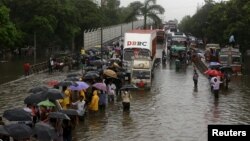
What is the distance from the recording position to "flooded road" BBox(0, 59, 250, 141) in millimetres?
19594

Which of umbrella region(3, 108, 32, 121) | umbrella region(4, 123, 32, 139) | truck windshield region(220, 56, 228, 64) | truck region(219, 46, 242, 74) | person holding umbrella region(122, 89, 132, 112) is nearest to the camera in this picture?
umbrella region(4, 123, 32, 139)

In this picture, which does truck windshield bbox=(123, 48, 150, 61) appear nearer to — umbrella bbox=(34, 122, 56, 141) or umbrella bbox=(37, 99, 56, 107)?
umbrella bbox=(37, 99, 56, 107)

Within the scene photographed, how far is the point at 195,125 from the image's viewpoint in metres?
21.4

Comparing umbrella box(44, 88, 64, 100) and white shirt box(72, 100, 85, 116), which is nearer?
umbrella box(44, 88, 64, 100)

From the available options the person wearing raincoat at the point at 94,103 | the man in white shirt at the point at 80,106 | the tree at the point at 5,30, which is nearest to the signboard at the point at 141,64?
the person wearing raincoat at the point at 94,103

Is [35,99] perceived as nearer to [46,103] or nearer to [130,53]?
[46,103]

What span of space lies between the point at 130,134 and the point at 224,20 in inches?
1598

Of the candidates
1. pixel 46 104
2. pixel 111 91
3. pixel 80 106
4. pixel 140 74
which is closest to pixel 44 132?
pixel 46 104

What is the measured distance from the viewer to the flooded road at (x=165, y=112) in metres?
19.6

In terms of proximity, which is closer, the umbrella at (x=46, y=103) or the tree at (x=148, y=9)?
the umbrella at (x=46, y=103)

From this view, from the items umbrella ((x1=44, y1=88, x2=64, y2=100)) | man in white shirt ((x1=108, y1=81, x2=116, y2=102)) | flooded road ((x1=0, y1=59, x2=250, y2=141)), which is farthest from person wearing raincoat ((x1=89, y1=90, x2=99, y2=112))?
umbrella ((x1=44, y1=88, x2=64, y2=100))

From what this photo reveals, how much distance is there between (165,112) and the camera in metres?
24.6

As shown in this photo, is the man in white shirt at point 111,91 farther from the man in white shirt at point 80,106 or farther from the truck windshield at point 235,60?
the truck windshield at point 235,60

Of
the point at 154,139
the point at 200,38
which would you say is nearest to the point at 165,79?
the point at 154,139
